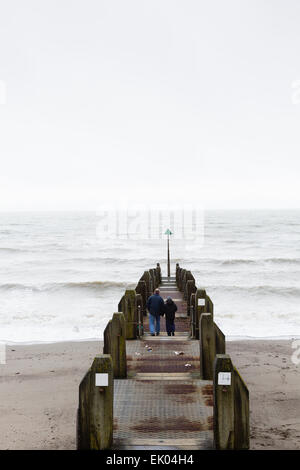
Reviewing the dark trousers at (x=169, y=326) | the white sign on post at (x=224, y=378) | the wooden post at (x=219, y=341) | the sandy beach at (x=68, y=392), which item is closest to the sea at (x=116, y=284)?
the sandy beach at (x=68, y=392)

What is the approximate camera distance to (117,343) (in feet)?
26.1

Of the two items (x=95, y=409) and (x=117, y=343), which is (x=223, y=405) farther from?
(x=117, y=343)

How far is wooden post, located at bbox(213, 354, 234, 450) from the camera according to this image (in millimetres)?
5246

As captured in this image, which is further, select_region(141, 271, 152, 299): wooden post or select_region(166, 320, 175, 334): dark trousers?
select_region(141, 271, 152, 299): wooden post

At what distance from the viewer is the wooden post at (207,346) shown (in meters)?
7.78

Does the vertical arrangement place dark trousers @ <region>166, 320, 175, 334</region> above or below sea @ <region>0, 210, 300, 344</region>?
above

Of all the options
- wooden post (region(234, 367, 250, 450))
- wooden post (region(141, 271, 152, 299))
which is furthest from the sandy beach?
wooden post (region(234, 367, 250, 450))

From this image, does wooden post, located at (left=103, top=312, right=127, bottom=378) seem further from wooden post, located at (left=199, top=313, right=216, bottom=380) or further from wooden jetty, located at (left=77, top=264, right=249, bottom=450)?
wooden post, located at (left=199, top=313, right=216, bottom=380)

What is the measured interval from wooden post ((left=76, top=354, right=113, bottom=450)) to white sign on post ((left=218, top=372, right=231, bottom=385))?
1297 millimetres

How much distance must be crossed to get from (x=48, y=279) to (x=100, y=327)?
62.2 ft

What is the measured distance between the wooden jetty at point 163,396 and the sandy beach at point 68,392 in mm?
2060

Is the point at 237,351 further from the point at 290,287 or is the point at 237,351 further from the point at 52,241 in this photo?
the point at 52,241

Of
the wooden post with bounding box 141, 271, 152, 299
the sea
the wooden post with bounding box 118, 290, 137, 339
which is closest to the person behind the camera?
the wooden post with bounding box 118, 290, 137, 339

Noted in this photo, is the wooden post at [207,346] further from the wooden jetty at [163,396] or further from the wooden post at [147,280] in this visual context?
the wooden post at [147,280]
